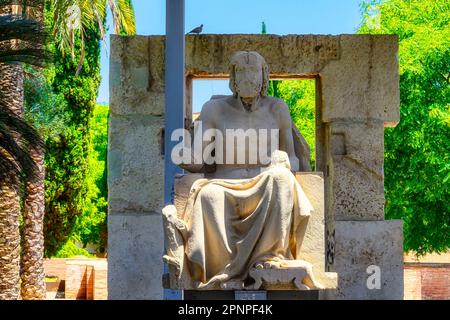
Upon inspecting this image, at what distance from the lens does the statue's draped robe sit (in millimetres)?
6426

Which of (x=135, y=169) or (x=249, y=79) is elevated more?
(x=249, y=79)

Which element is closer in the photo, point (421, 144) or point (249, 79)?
point (249, 79)

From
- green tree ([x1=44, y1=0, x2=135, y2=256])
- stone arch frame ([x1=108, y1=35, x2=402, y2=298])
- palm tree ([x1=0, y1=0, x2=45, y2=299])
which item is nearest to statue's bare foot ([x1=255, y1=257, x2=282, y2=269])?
stone arch frame ([x1=108, y1=35, x2=402, y2=298])

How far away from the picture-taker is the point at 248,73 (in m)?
7.11

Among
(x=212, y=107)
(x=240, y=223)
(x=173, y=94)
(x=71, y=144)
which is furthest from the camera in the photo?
(x=71, y=144)

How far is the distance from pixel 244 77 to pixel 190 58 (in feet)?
4.12

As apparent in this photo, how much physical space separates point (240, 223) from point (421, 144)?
1184 cm

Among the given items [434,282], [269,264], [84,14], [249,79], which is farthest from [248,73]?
[434,282]

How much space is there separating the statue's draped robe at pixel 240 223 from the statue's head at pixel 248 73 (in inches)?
34.0

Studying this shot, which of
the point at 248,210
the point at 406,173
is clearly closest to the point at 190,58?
the point at 248,210

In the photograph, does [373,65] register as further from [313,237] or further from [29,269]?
[29,269]

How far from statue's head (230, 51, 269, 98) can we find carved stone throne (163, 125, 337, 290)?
741mm

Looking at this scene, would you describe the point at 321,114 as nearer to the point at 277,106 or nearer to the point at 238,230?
the point at 277,106

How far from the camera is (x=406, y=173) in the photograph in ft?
59.6
